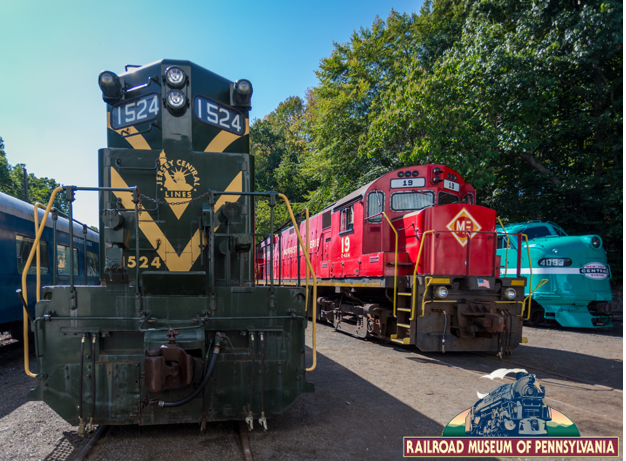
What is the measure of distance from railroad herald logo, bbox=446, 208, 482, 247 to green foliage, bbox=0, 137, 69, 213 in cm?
2777

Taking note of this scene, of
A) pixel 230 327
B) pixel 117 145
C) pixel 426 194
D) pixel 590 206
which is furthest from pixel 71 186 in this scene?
pixel 590 206

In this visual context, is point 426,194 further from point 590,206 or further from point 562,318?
point 590,206

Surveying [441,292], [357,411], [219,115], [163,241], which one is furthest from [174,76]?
[441,292]

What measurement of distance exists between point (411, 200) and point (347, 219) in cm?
162

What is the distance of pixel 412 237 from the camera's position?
7.43 metres

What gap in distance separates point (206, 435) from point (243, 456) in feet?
1.88

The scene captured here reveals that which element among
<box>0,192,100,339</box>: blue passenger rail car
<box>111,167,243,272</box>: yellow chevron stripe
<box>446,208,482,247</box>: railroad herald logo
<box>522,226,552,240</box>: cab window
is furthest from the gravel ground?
<box>522,226,552,240</box>: cab window

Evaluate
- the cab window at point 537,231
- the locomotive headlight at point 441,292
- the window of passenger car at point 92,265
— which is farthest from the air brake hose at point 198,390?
the cab window at point 537,231

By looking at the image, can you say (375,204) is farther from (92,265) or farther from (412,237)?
(92,265)

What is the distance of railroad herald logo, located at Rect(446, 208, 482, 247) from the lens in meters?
6.86

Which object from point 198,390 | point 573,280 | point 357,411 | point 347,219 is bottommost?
point 357,411

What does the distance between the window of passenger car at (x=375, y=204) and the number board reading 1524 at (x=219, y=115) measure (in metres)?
3.98

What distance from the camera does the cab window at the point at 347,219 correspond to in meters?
8.89

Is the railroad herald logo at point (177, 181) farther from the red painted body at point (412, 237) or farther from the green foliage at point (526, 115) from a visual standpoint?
the green foliage at point (526, 115)
